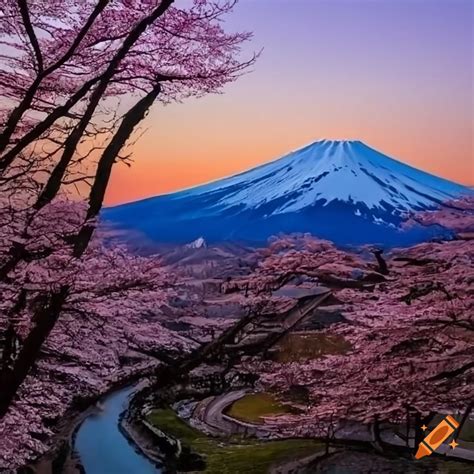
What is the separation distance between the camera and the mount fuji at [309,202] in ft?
6.17

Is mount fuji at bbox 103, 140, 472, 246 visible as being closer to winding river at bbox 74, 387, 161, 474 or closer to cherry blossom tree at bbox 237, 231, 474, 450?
cherry blossom tree at bbox 237, 231, 474, 450

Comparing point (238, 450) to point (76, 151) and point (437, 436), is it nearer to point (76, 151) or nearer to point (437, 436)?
point (437, 436)

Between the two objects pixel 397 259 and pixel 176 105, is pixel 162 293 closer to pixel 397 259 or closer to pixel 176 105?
pixel 176 105

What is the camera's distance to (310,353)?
6.42 ft

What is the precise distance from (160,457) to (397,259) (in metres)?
0.91

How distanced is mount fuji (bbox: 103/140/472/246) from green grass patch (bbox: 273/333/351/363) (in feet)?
0.99

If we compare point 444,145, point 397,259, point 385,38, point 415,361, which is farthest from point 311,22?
point 415,361

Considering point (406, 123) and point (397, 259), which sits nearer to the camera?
point (397, 259)

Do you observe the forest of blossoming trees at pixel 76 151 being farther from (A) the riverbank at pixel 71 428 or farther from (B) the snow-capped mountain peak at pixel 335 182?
(B) the snow-capped mountain peak at pixel 335 182

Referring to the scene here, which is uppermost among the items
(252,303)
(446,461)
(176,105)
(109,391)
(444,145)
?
(176,105)

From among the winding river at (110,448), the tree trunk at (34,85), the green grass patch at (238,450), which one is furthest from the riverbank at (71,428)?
the tree trunk at (34,85)

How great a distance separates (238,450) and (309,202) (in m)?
0.76

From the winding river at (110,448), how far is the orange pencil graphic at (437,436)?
2.56 ft

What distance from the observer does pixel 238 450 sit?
192 centimetres
